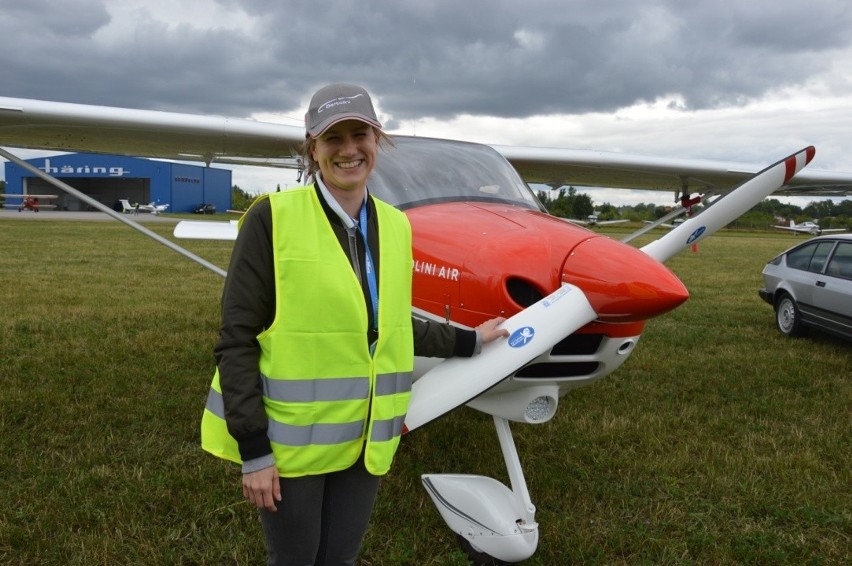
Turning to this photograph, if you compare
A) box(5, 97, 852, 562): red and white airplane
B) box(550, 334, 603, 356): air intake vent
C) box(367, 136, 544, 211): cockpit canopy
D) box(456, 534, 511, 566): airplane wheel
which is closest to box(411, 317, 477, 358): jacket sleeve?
box(5, 97, 852, 562): red and white airplane

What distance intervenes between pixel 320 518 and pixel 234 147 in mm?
5030

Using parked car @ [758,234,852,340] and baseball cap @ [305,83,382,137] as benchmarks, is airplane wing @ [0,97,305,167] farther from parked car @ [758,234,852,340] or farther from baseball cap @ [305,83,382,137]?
parked car @ [758,234,852,340]

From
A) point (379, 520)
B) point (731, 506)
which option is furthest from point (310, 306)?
point (731, 506)

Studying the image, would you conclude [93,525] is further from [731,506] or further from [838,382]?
[838,382]

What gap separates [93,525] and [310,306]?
225 centimetres

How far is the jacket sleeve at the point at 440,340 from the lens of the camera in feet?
7.43

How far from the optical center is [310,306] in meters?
1.72

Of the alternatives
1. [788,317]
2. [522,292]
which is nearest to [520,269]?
[522,292]

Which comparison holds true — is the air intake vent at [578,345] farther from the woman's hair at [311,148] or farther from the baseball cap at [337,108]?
the baseball cap at [337,108]

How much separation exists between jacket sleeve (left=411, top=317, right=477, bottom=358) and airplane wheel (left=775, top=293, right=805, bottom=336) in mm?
7466

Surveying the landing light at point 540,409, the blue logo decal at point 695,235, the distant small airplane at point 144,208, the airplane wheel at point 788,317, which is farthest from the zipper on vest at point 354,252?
the distant small airplane at point 144,208

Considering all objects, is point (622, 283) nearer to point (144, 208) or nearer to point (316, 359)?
point (316, 359)

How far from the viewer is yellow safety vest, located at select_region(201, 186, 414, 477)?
171cm

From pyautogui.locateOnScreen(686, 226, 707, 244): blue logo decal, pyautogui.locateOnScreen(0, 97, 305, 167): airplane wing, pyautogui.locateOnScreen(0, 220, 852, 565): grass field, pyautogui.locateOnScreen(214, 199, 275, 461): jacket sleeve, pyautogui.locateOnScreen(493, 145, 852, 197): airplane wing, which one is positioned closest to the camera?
pyautogui.locateOnScreen(214, 199, 275, 461): jacket sleeve
